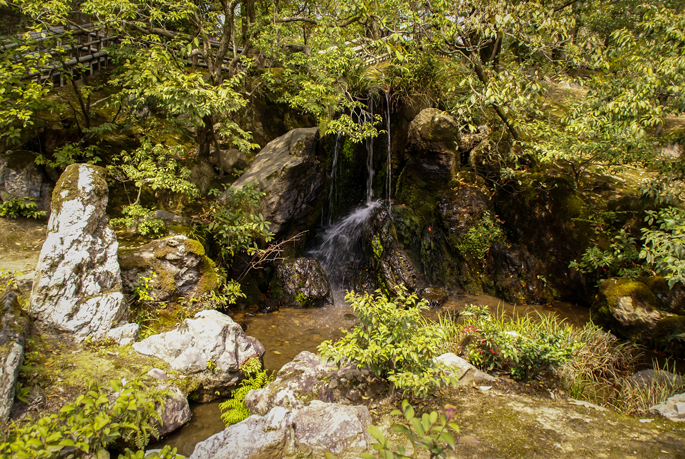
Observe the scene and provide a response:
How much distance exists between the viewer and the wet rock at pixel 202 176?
9188mm

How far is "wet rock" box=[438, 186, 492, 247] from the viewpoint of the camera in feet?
30.9

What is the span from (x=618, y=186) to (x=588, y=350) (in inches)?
204

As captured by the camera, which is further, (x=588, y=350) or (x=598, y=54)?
(x=598, y=54)

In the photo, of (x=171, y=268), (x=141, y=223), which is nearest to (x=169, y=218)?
(x=141, y=223)

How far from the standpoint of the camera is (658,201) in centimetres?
603

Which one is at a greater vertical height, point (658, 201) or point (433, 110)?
point (433, 110)

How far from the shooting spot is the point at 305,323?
289 inches

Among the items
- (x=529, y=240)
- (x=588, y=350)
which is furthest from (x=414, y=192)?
(x=588, y=350)

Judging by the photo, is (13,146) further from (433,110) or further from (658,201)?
(658,201)

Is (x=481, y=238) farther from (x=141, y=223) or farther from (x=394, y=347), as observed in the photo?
(x=141, y=223)

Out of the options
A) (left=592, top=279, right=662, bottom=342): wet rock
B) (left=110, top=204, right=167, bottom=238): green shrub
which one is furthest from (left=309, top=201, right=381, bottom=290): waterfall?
(left=592, top=279, right=662, bottom=342): wet rock

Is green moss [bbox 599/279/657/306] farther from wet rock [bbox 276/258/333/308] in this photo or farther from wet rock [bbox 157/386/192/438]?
wet rock [bbox 157/386/192/438]

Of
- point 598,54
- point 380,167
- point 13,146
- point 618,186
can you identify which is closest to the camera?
point 598,54

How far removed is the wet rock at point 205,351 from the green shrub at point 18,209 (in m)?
4.68
